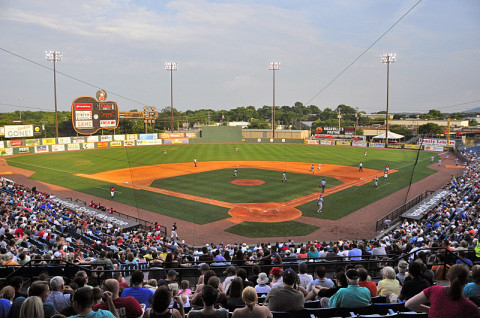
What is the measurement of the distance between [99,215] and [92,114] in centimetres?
4313

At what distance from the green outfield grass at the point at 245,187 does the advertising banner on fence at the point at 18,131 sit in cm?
3834

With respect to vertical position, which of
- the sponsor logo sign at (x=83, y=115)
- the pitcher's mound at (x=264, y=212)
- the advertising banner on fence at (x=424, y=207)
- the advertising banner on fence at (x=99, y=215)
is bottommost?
the pitcher's mound at (x=264, y=212)

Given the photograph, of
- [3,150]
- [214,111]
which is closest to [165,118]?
[214,111]

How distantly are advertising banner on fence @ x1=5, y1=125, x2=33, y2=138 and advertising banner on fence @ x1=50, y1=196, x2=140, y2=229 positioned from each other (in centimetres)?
4173

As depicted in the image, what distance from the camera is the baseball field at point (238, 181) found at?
25781mm

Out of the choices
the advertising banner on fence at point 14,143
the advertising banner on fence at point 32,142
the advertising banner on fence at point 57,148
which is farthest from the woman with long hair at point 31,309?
the advertising banner on fence at point 57,148

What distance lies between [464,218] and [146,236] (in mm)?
16821

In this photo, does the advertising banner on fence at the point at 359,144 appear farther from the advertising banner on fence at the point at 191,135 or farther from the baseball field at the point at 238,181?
the advertising banner on fence at the point at 191,135

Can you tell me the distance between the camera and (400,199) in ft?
100

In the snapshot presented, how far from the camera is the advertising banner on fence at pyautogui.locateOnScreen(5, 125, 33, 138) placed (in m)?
59.7

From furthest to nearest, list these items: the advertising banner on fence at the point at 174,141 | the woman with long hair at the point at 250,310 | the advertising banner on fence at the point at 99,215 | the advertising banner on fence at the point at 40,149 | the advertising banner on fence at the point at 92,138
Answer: the advertising banner on fence at the point at 174,141 < the advertising banner on fence at the point at 92,138 < the advertising banner on fence at the point at 40,149 < the advertising banner on fence at the point at 99,215 < the woman with long hair at the point at 250,310

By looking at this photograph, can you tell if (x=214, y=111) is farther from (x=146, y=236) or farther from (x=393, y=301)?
(x=393, y=301)

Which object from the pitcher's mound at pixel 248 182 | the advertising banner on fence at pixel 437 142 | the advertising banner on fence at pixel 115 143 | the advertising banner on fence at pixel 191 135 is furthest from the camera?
the advertising banner on fence at pixel 191 135

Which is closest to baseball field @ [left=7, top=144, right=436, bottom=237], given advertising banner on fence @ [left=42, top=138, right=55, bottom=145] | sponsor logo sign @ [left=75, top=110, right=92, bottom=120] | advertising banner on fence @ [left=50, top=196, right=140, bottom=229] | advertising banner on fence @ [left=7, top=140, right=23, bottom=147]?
advertising banner on fence @ [left=7, top=140, right=23, bottom=147]
